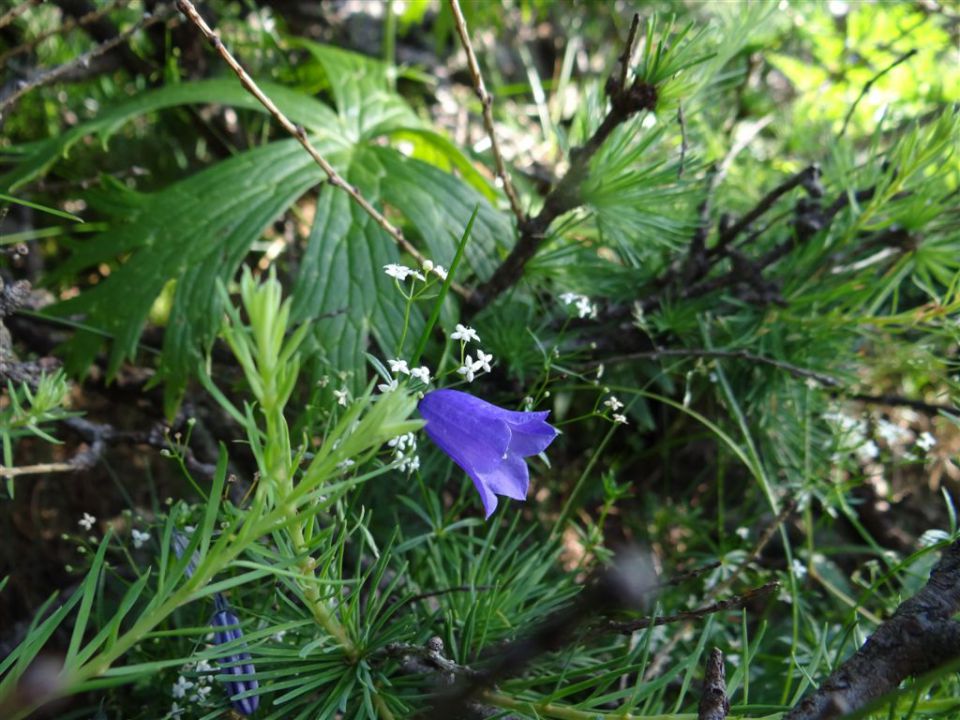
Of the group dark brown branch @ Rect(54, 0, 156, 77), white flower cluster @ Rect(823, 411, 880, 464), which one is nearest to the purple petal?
white flower cluster @ Rect(823, 411, 880, 464)

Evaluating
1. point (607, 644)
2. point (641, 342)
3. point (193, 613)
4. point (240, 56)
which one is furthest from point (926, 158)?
point (240, 56)

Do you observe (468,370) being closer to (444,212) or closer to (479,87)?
(479,87)

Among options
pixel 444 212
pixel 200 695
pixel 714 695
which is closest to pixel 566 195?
pixel 444 212

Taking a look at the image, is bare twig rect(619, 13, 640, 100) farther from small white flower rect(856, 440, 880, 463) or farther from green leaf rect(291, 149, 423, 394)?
small white flower rect(856, 440, 880, 463)

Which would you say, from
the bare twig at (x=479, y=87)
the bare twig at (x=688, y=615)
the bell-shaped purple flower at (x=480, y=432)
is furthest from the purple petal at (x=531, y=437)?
the bare twig at (x=479, y=87)

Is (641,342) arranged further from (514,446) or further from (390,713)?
(390,713)

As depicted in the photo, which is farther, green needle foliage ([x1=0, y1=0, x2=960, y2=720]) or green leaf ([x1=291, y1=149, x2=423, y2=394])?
green leaf ([x1=291, y1=149, x2=423, y2=394])
